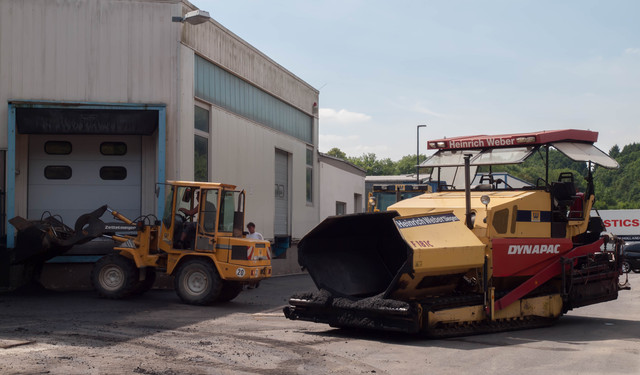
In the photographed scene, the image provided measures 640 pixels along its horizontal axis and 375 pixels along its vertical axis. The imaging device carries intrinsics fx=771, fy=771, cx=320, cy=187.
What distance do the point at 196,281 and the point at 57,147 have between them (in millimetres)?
6177

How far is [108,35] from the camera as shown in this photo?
63.5 ft

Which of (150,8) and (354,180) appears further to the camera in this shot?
(354,180)

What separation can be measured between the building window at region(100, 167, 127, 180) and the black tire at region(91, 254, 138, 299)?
12.7 ft

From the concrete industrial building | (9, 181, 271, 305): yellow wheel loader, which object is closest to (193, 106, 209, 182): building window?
the concrete industrial building

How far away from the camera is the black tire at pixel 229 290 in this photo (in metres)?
16.1

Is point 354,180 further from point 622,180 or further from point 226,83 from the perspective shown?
point 622,180

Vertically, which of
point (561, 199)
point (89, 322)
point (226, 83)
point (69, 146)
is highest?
point (226, 83)

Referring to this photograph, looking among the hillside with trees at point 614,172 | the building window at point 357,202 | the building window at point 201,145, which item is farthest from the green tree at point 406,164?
the building window at point 201,145

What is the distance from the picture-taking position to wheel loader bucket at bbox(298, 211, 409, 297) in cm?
1198

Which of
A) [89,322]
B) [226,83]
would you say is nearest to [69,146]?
[226,83]

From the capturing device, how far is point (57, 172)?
19.5 metres

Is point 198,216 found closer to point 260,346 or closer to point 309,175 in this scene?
point 260,346

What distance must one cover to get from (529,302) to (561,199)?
191cm

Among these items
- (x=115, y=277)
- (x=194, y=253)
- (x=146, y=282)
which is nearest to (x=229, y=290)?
(x=194, y=253)
